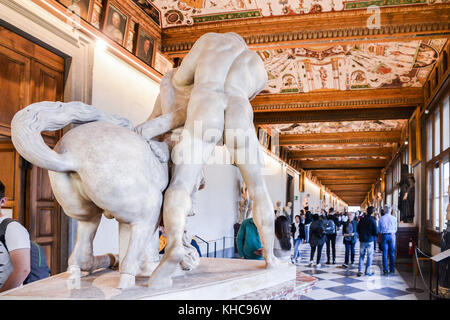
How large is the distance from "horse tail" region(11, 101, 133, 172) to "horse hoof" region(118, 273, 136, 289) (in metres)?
0.56

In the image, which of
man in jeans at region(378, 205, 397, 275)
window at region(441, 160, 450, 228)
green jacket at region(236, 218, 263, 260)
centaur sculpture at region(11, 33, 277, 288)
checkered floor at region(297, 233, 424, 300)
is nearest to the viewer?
centaur sculpture at region(11, 33, 277, 288)

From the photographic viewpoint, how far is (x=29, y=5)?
199 inches

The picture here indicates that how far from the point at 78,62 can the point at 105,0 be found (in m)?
1.24

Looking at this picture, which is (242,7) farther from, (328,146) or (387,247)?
(328,146)

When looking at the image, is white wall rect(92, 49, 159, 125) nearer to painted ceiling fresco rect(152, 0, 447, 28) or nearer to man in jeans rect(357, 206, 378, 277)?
painted ceiling fresco rect(152, 0, 447, 28)

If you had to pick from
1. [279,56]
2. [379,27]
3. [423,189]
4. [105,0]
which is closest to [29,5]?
[105,0]

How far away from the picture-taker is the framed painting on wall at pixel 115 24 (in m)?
6.69

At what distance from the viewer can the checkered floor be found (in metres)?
7.29

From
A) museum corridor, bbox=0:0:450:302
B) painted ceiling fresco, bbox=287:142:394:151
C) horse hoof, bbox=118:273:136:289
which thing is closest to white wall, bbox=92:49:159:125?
museum corridor, bbox=0:0:450:302

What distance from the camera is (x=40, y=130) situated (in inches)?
72.6

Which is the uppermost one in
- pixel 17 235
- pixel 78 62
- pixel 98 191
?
pixel 78 62

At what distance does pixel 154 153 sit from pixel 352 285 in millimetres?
7349

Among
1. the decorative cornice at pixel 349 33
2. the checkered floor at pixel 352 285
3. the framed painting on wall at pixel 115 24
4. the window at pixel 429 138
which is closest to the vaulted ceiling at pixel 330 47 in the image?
the decorative cornice at pixel 349 33
